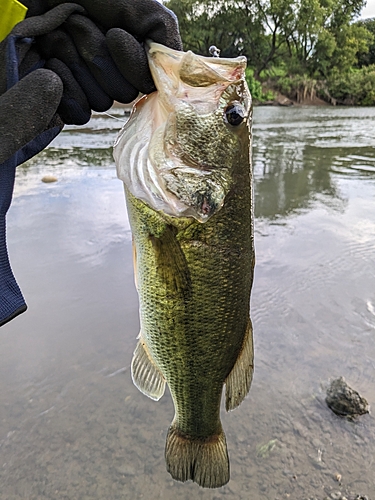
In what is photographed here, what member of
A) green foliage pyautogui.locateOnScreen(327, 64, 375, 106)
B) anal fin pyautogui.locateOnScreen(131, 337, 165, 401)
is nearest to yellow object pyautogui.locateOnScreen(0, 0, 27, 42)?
anal fin pyautogui.locateOnScreen(131, 337, 165, 401)

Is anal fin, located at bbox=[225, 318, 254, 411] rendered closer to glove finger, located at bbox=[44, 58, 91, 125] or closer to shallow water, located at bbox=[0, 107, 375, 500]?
shallow water, located at bbox=[0, 107, 375, 500]

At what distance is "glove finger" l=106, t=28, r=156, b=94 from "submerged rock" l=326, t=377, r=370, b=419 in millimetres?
2053

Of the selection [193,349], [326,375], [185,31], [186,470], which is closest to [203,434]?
[186,470]

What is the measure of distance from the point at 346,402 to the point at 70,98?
2.20 metres

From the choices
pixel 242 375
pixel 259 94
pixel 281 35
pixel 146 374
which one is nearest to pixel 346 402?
pixel 242 375

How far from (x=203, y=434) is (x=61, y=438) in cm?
93

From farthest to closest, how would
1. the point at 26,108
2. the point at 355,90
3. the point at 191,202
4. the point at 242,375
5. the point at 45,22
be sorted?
the point at 355,90, the point at 242,375, the point at 191,202, the point at 45,22, the point at 26,108

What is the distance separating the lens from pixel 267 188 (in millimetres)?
7020

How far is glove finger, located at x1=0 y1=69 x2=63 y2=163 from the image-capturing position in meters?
1.37

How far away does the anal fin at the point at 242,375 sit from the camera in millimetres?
1876

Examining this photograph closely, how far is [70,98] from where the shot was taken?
1684mm

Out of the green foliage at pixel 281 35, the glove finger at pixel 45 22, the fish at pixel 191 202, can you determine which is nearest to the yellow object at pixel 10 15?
the glove finger at pixel 45 22

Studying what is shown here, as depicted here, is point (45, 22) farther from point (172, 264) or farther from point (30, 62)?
point (172, 264)

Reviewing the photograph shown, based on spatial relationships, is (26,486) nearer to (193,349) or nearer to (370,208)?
(193,349)
